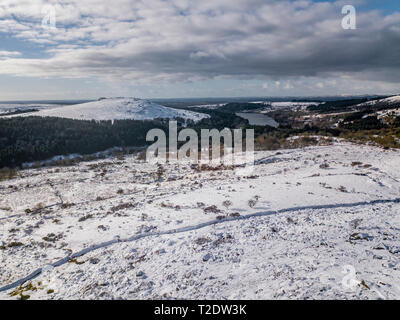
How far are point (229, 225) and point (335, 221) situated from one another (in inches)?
196

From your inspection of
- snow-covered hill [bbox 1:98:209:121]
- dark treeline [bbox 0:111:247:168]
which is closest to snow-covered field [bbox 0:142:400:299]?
dark treeline [bbox 0:111:247:168]

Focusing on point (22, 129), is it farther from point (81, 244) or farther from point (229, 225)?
point (229, 225)

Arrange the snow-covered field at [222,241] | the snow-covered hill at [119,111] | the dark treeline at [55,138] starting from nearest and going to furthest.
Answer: the snow-covered field at [222,241]
the dark treeline at [55,138]
the snow-covered hill at [119,111]

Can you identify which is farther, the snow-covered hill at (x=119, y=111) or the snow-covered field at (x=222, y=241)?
the snow-covered hill at (x=119, y=111)

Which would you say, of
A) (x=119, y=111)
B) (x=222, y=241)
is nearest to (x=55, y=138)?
(x=222, y=241)

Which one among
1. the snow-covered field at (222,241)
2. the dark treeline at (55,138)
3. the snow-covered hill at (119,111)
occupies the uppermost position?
the snow-covered hill at (119,111)

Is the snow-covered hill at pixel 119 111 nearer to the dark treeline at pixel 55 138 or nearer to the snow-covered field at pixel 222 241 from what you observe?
the dark treeline at pixel 55 138

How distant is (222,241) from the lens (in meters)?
9.16

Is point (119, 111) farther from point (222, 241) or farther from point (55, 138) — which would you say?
point (222, 241)

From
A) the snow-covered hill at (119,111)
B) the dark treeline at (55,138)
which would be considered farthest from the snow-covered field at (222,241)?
the snow-covered hill at (119,111)

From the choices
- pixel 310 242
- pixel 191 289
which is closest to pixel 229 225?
pixel 310 242

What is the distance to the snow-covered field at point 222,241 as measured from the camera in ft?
21.8
